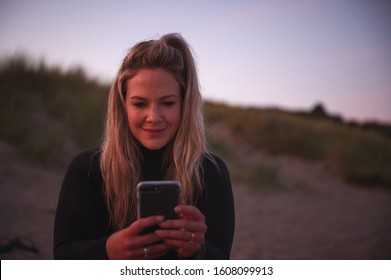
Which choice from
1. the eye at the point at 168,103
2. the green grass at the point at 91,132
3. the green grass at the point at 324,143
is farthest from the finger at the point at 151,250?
the green grass at the point at 324,143

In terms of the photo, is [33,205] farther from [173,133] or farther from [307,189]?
[307,189]

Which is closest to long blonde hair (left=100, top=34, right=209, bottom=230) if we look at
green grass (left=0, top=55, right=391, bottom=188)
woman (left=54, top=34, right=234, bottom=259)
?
woman (left=54, top=34, right=234, bottom=259)

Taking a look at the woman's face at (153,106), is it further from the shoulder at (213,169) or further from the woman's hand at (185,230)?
the woman's hand at (185,230)

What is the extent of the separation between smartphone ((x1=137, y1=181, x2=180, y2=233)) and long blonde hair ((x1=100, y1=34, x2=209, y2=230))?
0.15m

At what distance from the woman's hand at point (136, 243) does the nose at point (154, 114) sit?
35 centimetres

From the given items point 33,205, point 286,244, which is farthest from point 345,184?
point 33,205

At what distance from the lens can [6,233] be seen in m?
3.30

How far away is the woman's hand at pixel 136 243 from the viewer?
1166 millimetres

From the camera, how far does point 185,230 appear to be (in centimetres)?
118

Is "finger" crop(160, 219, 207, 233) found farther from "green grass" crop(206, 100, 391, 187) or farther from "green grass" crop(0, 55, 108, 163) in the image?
"green grass" crop(206, 100, 391, 187)

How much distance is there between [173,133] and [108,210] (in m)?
0.35

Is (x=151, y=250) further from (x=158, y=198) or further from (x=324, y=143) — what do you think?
(x=324, y=143)

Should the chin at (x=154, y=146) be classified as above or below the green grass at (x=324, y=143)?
above
